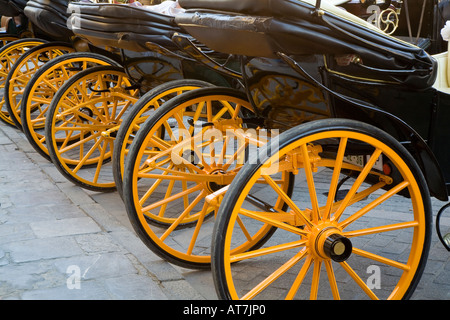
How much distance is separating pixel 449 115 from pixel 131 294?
1.56m

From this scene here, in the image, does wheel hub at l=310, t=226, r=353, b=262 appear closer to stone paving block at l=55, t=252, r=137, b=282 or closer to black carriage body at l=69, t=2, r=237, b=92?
stone paving block at l=55, t=252, r=137, b=282

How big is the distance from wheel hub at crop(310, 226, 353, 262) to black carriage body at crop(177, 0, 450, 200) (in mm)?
451

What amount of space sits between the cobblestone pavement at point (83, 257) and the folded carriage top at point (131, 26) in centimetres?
109

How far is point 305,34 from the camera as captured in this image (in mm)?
2252

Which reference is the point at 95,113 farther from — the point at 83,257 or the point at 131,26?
the point at 83,257

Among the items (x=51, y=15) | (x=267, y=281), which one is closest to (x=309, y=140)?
(x=267, y=281)

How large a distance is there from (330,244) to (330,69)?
0.65 m

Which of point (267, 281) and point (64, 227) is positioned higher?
point (267, 281)

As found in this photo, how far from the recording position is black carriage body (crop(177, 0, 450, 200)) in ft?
7.46

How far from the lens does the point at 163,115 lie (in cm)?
310

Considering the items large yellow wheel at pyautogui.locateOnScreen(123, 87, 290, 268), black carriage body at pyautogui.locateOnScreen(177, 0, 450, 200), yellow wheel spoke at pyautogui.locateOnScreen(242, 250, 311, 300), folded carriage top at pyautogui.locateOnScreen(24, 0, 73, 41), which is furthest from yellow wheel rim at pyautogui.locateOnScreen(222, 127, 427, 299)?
folded carriage top at pyautogui.locateOnScreen(24, 0, 73, 41)

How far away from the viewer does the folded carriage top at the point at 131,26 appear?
3.79 m
